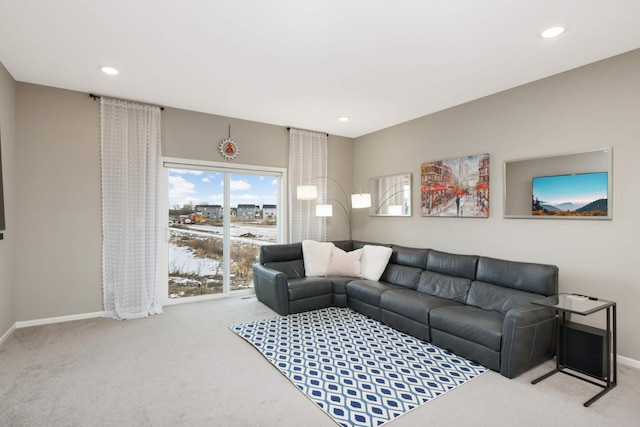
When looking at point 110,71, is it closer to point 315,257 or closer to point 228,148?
point 228,148

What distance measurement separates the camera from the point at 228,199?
5.00 m

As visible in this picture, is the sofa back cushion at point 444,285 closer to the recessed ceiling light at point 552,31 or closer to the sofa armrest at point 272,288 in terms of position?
the sofa armrest at point 272,288

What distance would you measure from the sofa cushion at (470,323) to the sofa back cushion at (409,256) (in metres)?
0.98

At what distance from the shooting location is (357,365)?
9.18 ft

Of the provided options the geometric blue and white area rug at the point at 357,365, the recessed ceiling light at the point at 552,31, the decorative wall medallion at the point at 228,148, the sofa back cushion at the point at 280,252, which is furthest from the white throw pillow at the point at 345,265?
the recessed ceiling light at the point at 552,31

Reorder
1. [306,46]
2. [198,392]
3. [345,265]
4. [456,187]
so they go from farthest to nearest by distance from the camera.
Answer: [345,265] < [456,187] < [306,46] < [198,392]

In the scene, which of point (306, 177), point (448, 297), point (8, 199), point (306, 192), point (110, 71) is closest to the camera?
point (110, 71)

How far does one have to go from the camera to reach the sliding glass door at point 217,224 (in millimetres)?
4676

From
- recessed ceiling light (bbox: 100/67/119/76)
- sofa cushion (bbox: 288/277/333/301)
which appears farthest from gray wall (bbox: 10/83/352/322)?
sofa cushion (bbox: 288/277/333/301)

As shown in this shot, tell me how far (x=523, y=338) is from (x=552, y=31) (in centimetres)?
241

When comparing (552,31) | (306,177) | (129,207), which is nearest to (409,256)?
(306,177)

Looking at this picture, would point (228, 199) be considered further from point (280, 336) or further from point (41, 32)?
point (41, 32)

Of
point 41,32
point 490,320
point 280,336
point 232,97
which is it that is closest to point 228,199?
point 232,97

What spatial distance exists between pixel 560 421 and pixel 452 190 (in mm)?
2741
